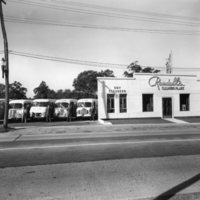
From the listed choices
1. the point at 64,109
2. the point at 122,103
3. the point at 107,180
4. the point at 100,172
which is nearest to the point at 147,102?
the point at 122,103

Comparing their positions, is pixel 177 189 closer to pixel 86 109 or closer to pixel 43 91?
pixel 86 109

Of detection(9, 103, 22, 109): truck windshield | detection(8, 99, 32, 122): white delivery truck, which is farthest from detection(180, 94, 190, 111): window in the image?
detection(9, 103, 22, 109): truck windshield

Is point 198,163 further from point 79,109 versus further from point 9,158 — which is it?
point 79,109

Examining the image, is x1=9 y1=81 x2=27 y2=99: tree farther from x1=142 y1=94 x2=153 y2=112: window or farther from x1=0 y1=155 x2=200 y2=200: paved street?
x1=0 y1=155 x2=200 y2=200: paved street

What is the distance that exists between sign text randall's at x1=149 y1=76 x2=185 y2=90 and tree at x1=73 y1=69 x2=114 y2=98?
55.0m

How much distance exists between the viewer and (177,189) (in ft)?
15.1

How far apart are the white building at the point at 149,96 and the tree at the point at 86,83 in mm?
55002

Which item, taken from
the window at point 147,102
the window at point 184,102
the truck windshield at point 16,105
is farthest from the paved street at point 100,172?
the window at point 184,102

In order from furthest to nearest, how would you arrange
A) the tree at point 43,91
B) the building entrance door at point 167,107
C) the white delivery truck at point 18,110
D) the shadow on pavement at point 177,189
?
the tree at point 43,91, the building entrance door at point 167,107, the white delivery truck at point 18,110, the shadow on pavement at point 177,189

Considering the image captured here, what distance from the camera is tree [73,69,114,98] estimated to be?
80312 mm

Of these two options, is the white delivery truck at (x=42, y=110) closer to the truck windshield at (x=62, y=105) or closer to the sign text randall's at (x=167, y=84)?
the truck windshield at (x=62, y=105)

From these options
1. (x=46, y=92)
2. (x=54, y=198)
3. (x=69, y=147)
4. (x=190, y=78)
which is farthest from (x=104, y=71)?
(x=54, y=198)

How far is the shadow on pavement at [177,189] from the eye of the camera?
165 inches

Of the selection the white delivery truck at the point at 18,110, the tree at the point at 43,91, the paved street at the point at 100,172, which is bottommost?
the paved street at the point at 100,172
